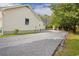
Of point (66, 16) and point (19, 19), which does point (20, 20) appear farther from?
point (66, 16)

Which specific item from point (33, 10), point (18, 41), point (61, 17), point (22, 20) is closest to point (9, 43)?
point (18, 41)

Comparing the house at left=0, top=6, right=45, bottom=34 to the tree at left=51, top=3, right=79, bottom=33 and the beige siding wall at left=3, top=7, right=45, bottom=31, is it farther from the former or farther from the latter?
the tree at left=51, top=3, right=79, bottom=33

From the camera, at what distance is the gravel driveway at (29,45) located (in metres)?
2.07

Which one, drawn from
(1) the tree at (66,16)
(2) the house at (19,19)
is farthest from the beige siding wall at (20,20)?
(1) the tree at (66,16)

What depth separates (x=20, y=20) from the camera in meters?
2.13

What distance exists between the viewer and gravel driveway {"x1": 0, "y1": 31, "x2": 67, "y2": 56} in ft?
6.81

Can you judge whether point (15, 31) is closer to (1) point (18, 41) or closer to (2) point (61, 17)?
(1) point (18, 41)

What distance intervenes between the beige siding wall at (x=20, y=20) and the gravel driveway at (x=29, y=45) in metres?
0.09

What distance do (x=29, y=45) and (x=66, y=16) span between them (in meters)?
0.45

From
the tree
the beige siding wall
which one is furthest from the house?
the tree

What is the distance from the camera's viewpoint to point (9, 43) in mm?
2088

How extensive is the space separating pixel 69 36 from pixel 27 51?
420 mm

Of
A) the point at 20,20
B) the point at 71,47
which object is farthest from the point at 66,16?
the point at 20,20

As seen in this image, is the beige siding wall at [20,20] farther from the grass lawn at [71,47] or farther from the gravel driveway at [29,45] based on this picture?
the grass lawn at [71,47]
